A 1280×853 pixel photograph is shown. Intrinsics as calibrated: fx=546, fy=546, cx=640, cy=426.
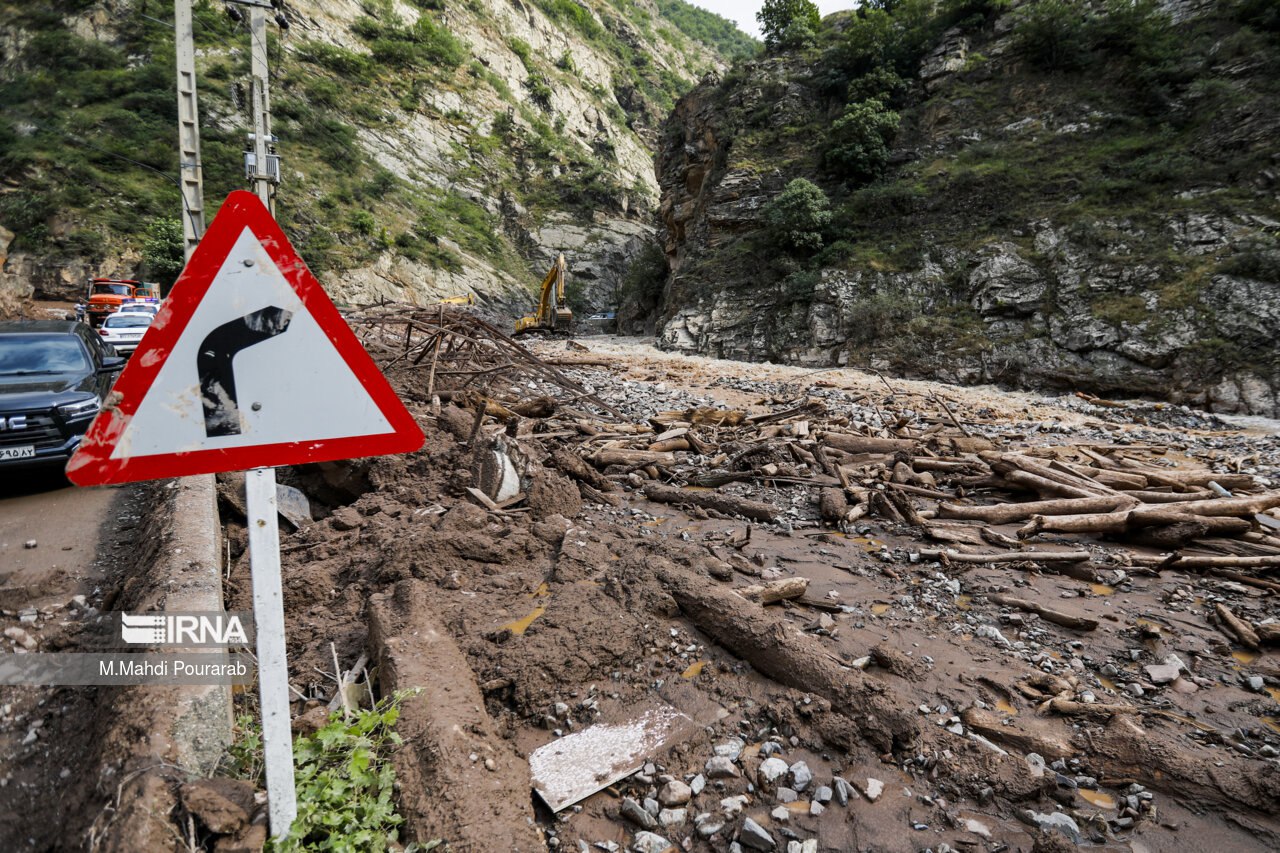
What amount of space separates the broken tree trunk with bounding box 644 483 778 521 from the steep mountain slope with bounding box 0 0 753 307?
1291 inches

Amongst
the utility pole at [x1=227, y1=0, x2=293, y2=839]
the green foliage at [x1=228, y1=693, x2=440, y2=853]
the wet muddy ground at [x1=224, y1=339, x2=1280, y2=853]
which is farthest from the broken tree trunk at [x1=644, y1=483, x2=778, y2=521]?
the utility pole at [x1=227, y1=0, x2=293, y2=839]

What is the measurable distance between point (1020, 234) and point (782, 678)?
915 inches

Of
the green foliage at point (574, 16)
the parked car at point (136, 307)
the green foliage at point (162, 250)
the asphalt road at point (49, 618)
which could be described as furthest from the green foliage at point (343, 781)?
the green foliage at point (574, 16)

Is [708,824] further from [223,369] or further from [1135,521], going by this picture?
[1135,521]

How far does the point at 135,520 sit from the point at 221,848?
191 inches

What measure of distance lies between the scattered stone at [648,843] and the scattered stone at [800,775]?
60cm

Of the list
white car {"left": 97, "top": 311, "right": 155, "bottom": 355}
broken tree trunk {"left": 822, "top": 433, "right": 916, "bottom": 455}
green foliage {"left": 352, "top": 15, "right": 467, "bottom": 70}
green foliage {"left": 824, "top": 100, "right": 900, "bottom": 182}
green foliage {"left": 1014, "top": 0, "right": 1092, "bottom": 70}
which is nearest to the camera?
broken tree trunk {"left": 822, "top": 433, "right": 916, "bottom": 455}

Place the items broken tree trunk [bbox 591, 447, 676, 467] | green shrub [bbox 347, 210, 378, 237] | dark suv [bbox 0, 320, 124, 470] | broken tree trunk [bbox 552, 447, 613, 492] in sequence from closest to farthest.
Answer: dark suv [bbox 0, 320, 124, 470] < broken tree trunk [bbox 552, 447, 613, 492] < broken tree trunk [bbox 591, 447, 676, 467] < green shrub [bbox 347, 210, 378, 237]

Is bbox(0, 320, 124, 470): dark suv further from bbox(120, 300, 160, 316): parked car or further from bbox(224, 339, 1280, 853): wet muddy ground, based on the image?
bbox(120, 300, 160, 316): parked car

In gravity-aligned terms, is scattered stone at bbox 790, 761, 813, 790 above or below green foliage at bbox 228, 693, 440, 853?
below

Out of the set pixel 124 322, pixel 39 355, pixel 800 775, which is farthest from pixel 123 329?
pixel 800 775

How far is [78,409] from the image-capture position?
19.3 ft

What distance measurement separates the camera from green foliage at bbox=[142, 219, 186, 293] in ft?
90.0

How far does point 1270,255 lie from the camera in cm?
1455
